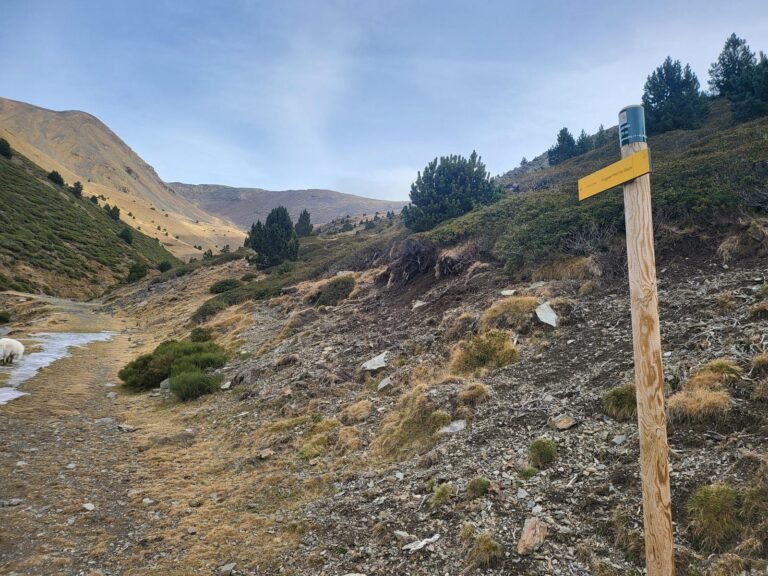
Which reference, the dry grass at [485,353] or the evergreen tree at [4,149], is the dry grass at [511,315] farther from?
the evergreen tree at [4,149]

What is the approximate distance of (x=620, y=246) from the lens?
1193 centimetres

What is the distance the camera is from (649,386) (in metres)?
3.28

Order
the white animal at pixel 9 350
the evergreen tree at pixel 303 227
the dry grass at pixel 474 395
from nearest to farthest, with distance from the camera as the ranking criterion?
the dry grass at pixel 474 395
the white animal at pixel 9 350
the evergreen tree at pixel 303 227

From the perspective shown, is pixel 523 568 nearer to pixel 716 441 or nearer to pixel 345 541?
pixel 345 541

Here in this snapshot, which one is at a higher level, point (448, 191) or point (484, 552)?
point (448, 191)

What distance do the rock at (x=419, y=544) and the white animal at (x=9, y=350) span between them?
53.6 feet

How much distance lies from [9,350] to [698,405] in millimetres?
19302

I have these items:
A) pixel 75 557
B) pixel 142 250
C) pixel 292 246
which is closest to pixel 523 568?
pixel 75 557

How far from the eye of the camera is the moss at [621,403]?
19.5ft

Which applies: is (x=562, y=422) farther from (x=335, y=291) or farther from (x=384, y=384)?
(x=335, y=291)

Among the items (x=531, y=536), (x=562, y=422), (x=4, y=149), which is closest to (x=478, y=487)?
(x=531, y=536)

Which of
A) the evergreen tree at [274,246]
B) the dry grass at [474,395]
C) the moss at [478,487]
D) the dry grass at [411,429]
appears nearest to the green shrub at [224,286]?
the evergreen tree at [274,246]

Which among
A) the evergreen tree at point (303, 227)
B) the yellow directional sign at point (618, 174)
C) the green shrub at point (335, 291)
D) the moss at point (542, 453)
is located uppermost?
the evergreen tree at point (303, 227)

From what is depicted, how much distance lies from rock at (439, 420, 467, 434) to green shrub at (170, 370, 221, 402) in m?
8.40
